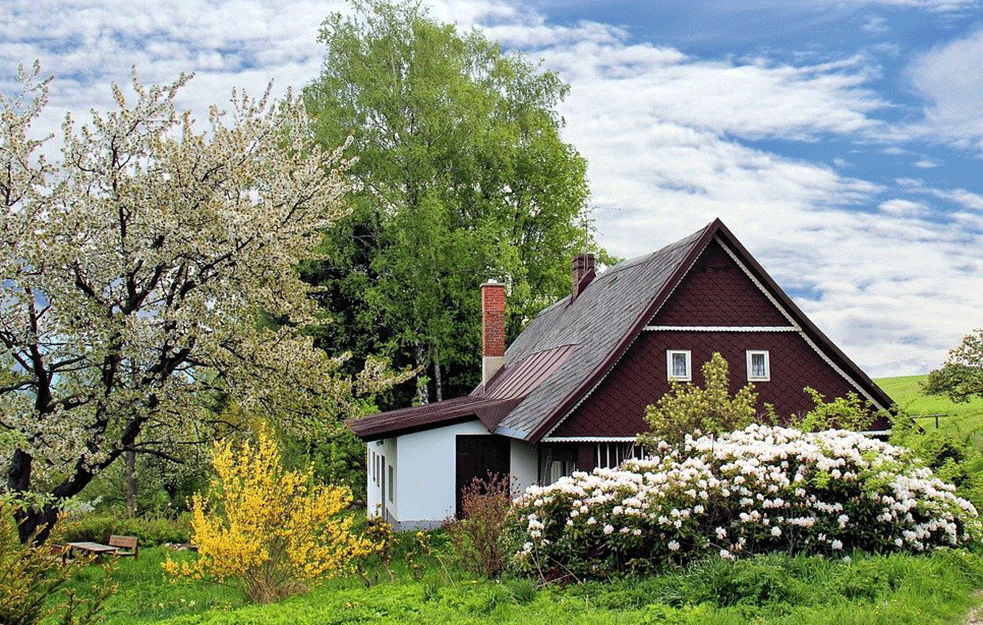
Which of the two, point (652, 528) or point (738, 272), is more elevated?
point (738, 272)

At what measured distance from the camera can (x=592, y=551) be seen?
10844mm

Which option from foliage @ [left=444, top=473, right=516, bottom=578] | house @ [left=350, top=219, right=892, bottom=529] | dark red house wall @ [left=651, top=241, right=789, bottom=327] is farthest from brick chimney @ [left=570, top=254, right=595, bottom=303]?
foliage @ [left=444, top=473, right=516, bottom=578]

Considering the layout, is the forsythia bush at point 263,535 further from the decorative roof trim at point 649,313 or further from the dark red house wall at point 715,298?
the dark red house wall at point 715,298

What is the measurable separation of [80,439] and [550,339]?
526 inches

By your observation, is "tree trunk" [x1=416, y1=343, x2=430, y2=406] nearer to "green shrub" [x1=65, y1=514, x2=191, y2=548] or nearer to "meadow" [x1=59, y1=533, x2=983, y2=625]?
"green shrub" [x1=65, y1=514, x2=191, y2=548]

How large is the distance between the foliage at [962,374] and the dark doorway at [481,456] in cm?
1955

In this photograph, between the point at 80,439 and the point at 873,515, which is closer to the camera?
the point at 873,515

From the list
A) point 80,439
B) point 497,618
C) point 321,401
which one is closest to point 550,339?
point 321,401

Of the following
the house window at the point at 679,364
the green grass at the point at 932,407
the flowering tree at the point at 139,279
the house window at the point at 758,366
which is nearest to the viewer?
the green grass at the point at 932,407

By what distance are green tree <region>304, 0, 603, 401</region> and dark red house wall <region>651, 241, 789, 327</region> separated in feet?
46.2

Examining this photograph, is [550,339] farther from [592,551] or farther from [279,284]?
[592,551]

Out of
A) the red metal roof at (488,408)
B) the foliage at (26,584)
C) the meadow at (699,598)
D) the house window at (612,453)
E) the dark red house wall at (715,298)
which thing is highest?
the dark red house wall at (715,298)

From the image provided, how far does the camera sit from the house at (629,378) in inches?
706

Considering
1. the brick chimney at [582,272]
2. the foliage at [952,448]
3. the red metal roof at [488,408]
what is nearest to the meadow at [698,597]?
the foliage at [952,448]
